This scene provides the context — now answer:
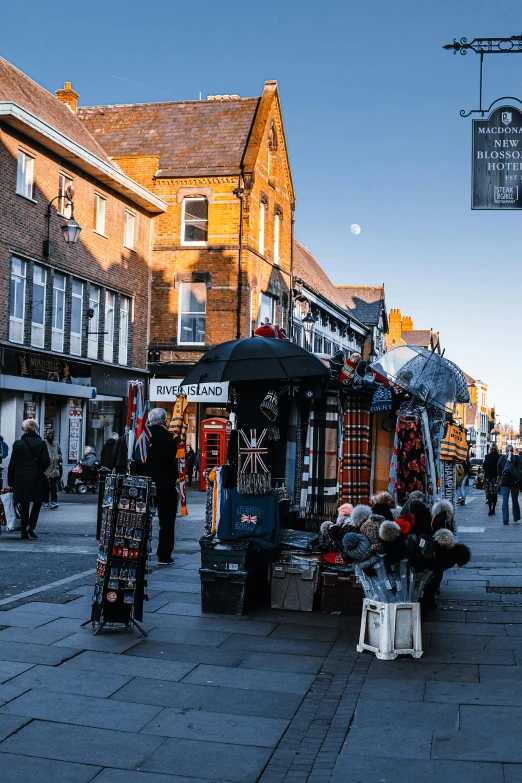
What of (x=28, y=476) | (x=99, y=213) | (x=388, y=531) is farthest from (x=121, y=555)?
(x=99, y=213)

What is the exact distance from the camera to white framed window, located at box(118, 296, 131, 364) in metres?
31.1

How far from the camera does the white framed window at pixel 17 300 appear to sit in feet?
78.9

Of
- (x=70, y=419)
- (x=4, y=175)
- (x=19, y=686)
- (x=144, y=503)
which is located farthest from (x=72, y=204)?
(x=19, y=686)

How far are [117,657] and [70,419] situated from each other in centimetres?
2067

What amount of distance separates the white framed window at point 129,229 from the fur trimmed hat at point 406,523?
24.7 meters

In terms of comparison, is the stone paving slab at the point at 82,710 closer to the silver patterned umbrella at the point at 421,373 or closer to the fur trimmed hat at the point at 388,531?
the fur trimmed hat at the point at 388,531

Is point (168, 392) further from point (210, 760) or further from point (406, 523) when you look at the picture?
point (210, 760)

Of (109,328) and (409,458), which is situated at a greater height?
(109,328)

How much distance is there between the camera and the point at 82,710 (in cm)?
579

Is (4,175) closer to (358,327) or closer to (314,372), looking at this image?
(314,372)

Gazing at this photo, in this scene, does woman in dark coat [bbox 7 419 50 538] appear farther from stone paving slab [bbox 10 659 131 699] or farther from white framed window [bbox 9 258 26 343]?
white framed window [bbox 9 258 26 343]

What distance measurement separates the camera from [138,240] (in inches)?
1266

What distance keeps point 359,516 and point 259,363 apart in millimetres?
2028

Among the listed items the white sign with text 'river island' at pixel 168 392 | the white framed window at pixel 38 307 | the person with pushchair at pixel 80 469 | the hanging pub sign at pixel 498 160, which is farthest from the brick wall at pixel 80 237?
the hanging pub sign at pixel 498 160
